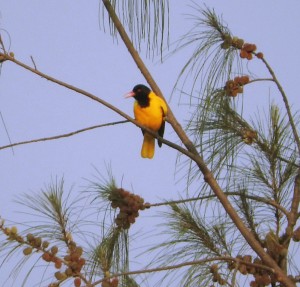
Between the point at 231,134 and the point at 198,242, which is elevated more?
the point at 231,134

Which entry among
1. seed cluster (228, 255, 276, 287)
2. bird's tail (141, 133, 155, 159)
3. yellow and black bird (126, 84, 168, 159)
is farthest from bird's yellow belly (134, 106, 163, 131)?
seed cluster (228, 255, 276, 287)

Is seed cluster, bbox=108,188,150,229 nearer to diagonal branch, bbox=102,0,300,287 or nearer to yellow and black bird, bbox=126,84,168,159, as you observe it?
diagonal branch, bbox=102,0,300,287

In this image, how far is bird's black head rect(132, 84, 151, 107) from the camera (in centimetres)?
307

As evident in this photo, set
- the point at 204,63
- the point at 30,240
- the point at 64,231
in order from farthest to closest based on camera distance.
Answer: the point at 204,63
the point at 64,231
the point at 30,240

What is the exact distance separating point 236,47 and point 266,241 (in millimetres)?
596

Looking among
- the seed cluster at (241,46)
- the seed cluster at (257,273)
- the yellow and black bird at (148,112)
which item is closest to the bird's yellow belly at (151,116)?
the yellow and black bird at (148,112)

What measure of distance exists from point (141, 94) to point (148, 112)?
0.61 ft

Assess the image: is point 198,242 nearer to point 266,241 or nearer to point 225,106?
point 266,241

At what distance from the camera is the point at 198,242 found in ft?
6.12

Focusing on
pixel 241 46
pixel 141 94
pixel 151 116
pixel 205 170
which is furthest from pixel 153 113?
pixel 205 170

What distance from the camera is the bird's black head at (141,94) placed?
10.1ft

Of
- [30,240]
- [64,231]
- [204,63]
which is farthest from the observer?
[204,63]

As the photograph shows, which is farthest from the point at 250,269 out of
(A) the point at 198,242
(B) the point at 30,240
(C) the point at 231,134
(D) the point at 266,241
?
(B) the point at 30,240

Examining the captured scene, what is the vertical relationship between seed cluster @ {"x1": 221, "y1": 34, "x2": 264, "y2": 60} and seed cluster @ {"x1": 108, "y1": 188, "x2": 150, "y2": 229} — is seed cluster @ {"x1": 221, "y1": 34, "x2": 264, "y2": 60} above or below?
above
